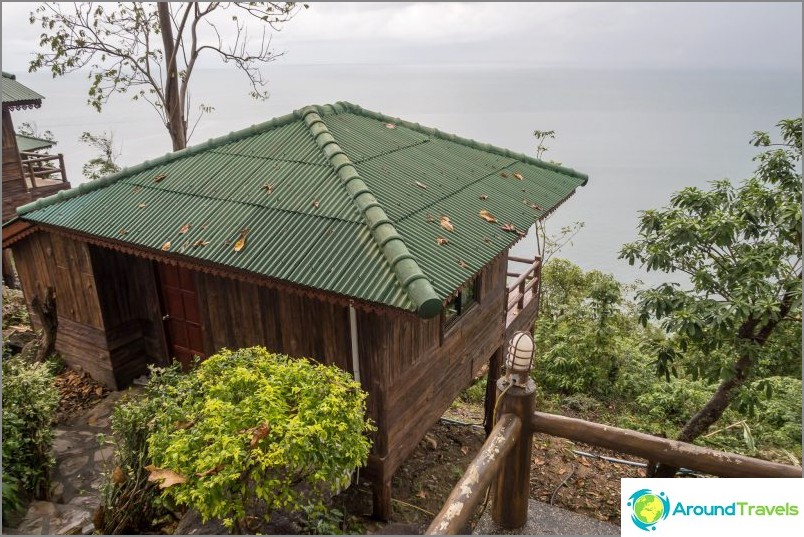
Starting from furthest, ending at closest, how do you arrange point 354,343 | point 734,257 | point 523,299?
point 523,299 < point 734,257 < point 354,343

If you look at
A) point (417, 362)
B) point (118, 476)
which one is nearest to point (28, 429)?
point (118, 476)

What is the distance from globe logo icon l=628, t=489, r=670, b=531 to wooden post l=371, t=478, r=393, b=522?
13.2 ft

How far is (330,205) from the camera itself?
23.6 ft

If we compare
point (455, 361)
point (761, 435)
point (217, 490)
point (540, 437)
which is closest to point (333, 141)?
point (455, 361)

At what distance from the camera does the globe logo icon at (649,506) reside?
4.29m

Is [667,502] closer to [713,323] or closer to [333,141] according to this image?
[713,323]

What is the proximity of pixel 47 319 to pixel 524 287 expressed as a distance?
9.96 m

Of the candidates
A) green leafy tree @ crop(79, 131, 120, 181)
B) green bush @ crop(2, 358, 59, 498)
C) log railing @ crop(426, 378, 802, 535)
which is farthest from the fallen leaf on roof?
green leafy tree @ crop(79, 131, 120, 181)

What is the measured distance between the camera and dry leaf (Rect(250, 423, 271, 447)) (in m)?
4.54

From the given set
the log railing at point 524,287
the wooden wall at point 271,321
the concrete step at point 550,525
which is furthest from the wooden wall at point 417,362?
the concrete step at point 550,525

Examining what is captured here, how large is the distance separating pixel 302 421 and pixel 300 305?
274 cm

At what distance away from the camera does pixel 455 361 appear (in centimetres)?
923

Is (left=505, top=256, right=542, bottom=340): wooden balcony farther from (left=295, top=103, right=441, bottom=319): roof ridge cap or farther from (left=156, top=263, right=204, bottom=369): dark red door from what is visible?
(left=156, top=263, right=204, bottom=369): dark red door

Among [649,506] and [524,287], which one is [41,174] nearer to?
[524,287]
